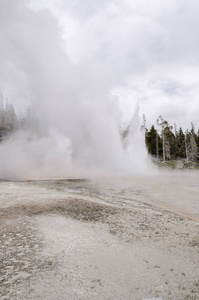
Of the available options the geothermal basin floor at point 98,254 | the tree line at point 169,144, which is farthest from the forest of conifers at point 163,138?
the geothermal basin floor at point 98,254

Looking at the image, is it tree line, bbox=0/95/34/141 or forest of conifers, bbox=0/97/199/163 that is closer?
forest of conifers, bbox=0/97/199/163

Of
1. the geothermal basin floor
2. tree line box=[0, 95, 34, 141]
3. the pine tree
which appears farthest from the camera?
tree line box=[0, 95, 34, 141]

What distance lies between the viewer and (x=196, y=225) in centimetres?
568

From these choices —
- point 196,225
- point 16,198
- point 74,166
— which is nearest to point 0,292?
point 196,225

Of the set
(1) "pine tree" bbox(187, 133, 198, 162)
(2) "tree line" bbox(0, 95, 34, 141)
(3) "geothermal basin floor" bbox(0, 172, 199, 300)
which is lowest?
(3) "geothermal basin floor" bbox(0, 172, 199, 300)

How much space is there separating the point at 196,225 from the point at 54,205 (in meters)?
4.75

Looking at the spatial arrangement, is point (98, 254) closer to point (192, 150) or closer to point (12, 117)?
point (192, 150)

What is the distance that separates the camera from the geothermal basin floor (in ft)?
9.98

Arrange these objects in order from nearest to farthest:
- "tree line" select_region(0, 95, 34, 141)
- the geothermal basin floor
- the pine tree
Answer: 1. the geothermal basin floor
2. the pine tree
3. "tree line" select_region(0, 95, 34, 141)

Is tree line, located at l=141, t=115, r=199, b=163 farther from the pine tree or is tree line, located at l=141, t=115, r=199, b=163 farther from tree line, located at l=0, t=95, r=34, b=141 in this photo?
tree line, located at l=0, t=95, r=34, b=141

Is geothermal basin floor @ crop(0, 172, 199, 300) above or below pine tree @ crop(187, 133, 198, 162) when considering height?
below

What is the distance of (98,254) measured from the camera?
4.07 m

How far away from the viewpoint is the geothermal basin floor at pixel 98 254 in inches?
120

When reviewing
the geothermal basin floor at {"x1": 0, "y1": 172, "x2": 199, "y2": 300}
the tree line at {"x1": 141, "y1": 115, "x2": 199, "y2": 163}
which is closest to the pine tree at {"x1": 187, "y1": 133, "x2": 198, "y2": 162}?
the tree line at {"x1": 141, "y1": 115, "x2": 199, "y2": 163}
